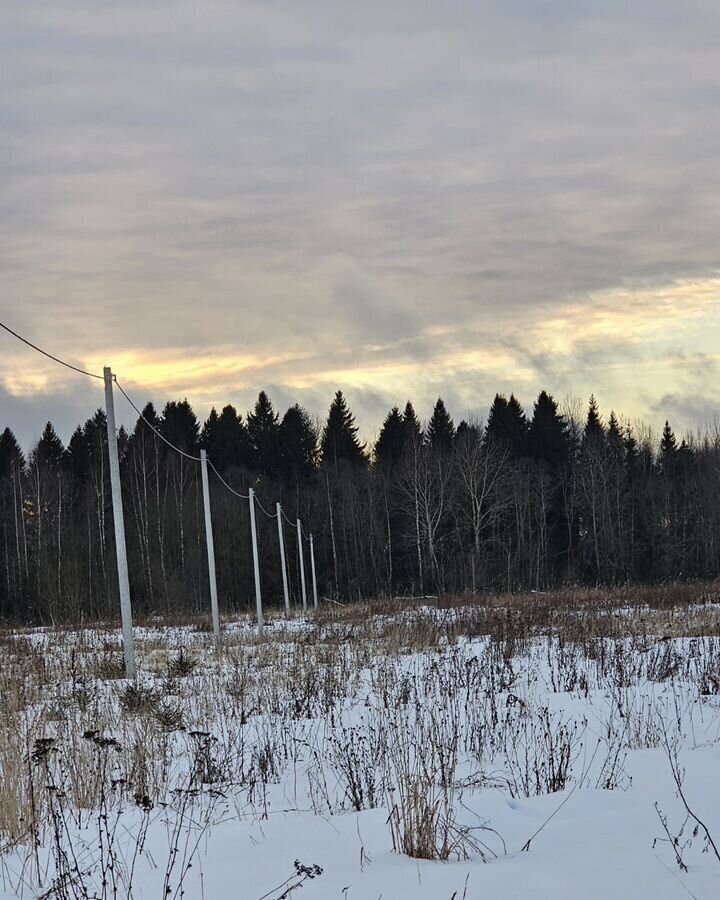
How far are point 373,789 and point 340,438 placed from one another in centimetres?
6441

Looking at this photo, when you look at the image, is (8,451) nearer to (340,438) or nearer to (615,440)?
(340,438)

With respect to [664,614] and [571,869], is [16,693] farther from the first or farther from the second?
[664,614]

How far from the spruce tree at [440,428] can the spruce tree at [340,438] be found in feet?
18.4

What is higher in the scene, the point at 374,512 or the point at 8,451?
the point at 8,451

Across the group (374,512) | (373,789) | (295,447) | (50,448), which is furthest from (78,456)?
(373,789)

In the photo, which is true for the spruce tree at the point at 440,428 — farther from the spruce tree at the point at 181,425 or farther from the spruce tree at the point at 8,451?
the spruce tree at the point at 8,451

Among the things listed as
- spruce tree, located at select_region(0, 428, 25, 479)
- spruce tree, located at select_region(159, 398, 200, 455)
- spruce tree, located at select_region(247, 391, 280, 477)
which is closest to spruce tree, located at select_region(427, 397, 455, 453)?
spruce tree, located at select_region(247, 391, 280, 477)

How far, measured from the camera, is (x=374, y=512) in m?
60.2

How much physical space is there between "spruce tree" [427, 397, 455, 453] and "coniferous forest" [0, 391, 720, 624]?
0.31 m

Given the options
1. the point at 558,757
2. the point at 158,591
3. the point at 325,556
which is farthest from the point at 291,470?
the point at 558,757

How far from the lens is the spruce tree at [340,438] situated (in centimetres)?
6944

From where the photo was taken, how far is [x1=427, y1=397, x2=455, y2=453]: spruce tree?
225 ft

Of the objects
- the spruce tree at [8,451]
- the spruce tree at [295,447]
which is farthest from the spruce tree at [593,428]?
the spruce tree at [8,451]

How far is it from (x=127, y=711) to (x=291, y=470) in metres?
59.4
